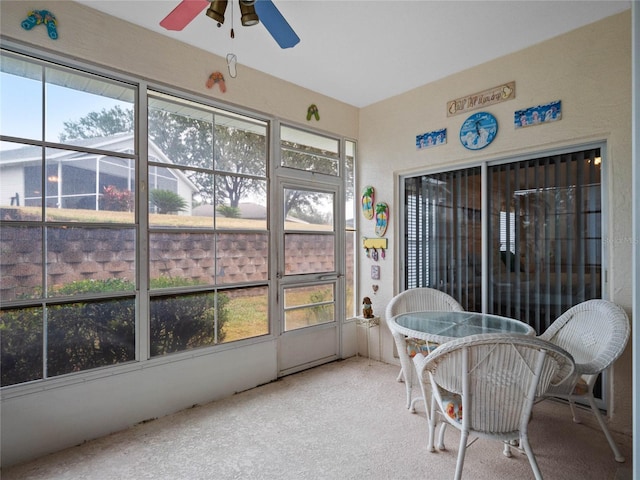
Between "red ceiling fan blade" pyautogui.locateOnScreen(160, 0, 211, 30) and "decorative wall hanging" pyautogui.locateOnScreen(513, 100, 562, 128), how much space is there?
2467 millimetres

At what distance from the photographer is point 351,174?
4.06 meters

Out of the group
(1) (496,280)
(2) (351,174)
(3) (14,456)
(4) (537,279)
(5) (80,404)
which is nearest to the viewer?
(3) (14,456)

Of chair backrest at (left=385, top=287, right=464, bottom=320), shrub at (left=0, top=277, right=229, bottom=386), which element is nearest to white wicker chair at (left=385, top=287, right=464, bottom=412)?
chair backrest at (left=385, top=287, right=464, bottom=320)

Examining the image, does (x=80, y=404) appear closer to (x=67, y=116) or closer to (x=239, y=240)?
(x=239, y=240)

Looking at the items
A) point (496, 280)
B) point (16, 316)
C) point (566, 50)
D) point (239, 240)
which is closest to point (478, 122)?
point (566, 50)

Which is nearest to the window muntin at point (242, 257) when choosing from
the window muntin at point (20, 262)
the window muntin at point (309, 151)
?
the window muntin at point (309, 151)

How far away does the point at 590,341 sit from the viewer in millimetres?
2242

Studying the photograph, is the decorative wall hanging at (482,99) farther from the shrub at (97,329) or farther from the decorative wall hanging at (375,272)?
the shrub at (97,329)

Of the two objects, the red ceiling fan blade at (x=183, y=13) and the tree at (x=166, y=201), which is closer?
the red ceiling fan blade at (x=183, y=13)

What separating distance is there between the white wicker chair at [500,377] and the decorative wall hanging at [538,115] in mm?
1955

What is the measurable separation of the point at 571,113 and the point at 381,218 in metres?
1.85

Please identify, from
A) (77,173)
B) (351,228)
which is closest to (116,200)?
(77,173)

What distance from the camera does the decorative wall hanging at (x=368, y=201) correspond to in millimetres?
3895

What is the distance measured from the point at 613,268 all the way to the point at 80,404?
12.3 ft
